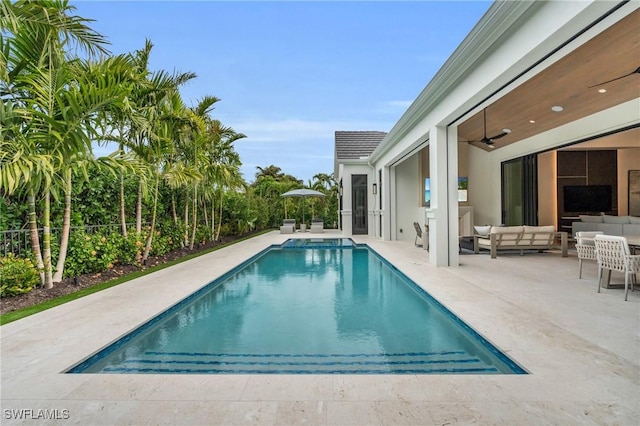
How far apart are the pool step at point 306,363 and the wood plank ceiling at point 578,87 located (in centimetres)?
485

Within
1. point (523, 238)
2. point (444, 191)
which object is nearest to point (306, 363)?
point (444, 191)

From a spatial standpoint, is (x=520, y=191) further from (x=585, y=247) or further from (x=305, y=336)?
(x=305, y=336)

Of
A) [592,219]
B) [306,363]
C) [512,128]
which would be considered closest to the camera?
[306,363]

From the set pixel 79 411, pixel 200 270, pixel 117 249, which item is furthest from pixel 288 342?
pixel 117 249

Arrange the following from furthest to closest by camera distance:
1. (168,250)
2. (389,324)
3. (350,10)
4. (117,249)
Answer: (350,10) → (168,250) → (117,249) → (389,324)

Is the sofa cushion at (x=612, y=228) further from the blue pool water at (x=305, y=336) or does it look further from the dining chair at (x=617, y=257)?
the blue pool water at (x=305, y=336)

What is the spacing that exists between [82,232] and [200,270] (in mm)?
2329

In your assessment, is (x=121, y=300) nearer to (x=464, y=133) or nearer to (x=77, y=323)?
(x=77, y=323)

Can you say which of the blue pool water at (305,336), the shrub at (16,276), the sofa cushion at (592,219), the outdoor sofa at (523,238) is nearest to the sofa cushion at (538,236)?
the outdoor sofa at (523,238)

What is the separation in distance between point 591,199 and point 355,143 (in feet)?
33.9

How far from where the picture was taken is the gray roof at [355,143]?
17.4m

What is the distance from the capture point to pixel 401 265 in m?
8.12

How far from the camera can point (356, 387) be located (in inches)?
104

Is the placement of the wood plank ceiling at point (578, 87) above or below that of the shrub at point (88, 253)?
above
